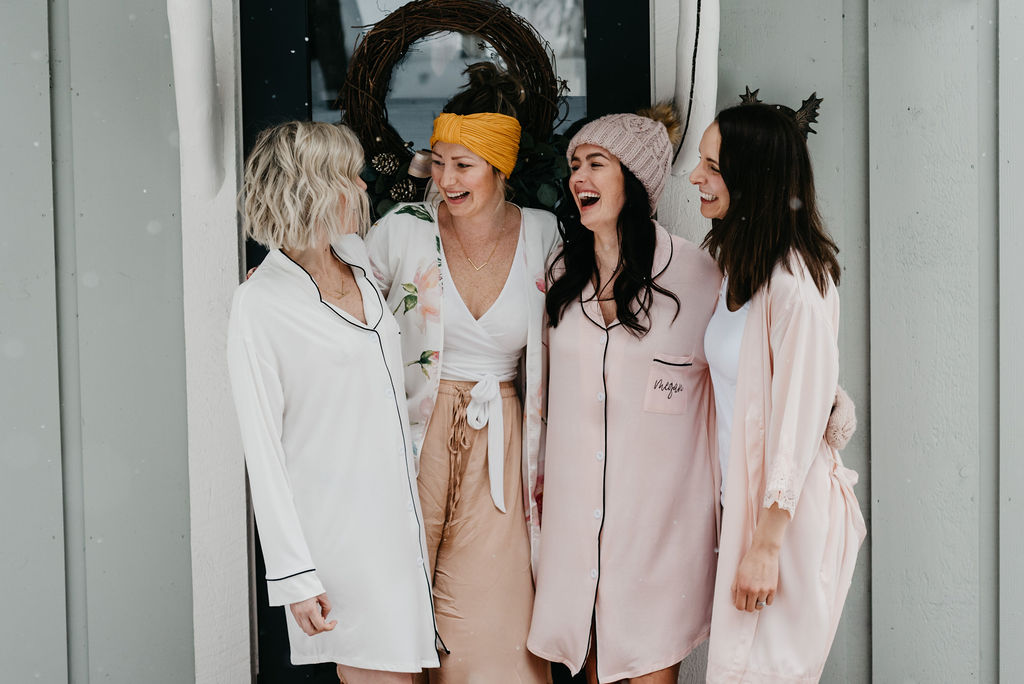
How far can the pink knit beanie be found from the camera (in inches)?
79.4

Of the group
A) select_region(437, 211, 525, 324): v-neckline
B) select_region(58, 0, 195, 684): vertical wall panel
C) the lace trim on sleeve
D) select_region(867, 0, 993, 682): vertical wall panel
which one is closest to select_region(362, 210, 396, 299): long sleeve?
select_region(437, 211, 525, 324): v-neckline

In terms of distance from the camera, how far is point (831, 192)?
2.46 metres

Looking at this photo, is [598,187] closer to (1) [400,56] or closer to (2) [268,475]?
(1) [400,56]

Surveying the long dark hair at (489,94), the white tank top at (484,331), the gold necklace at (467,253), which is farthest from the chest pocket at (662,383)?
the long dark hair at (489,94)

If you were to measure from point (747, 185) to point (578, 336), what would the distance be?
1.83 feet

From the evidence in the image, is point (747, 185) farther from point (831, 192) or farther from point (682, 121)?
point (831, 192)

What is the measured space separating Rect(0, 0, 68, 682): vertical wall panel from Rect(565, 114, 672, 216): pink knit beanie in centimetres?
158

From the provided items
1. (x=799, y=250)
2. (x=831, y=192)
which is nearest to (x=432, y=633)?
(x=799, y=250)

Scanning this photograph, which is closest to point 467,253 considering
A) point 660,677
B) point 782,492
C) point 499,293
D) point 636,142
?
point 499,293

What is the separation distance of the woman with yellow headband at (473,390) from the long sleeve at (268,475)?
16.6 inches

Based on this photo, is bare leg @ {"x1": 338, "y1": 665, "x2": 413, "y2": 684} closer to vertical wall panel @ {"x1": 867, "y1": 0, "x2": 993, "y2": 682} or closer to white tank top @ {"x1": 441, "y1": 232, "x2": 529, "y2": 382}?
white tank top @ {"x1": 441, "y1": 232, "x2": 529, "y2": 382}

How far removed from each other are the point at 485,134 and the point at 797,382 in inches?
40.1

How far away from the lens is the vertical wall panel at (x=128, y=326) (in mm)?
2318

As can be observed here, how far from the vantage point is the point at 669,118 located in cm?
223
